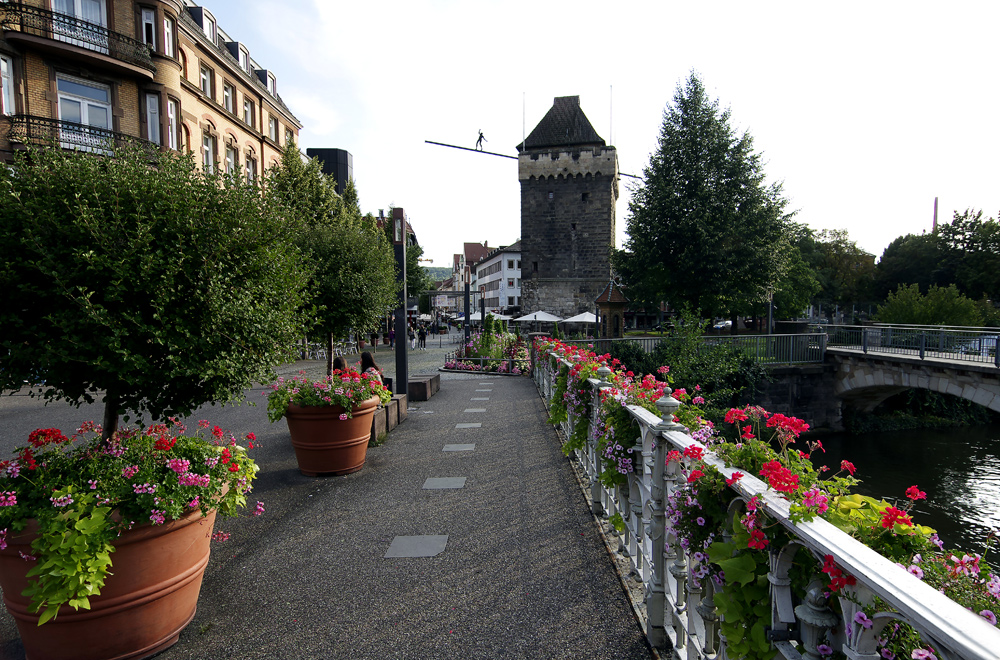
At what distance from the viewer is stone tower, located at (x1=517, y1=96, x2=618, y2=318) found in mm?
36656

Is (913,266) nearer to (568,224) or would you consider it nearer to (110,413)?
(568,224)

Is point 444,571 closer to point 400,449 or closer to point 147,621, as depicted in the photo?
point 147,621

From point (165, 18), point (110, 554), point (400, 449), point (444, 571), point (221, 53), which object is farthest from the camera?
point (221, 53)

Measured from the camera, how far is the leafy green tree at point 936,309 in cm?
2558

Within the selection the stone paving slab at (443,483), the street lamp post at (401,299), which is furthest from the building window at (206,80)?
the stone paving slab at (443,483)

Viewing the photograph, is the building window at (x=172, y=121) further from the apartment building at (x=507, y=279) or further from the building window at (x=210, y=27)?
the apartment building at (x=507, y=279)

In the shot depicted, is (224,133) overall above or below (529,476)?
above

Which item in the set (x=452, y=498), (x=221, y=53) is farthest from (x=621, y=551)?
(x=221, y=53)

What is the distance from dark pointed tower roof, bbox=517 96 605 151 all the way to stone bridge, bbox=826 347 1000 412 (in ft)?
Result: 71.8

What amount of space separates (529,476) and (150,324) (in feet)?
13.3

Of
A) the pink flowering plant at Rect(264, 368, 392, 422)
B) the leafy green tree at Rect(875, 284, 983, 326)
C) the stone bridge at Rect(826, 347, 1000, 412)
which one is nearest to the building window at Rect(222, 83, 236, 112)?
the pink flowering plant at Rect(264, 368, 392, 422)

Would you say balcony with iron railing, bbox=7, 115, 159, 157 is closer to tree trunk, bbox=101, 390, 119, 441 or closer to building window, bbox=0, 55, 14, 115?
building window, bbox=0, 55, 14, 115

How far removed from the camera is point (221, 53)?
23.8m

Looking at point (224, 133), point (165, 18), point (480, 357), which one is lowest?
point (480, 357)
